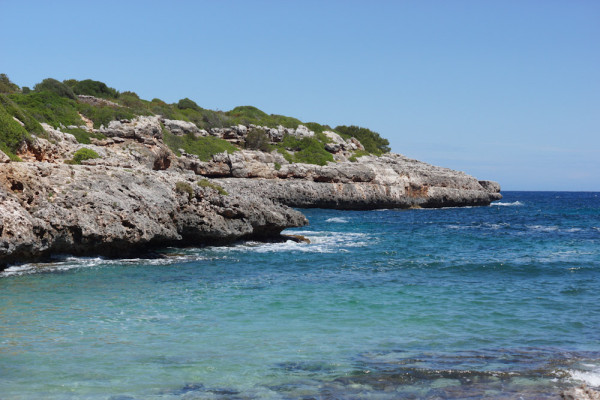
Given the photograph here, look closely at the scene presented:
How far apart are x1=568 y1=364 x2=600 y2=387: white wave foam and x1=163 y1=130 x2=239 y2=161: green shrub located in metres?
52.0

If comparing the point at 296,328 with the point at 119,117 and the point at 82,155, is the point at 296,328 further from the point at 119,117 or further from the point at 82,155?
the point at 119,117

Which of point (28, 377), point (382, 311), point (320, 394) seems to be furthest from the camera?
point (382, 311)

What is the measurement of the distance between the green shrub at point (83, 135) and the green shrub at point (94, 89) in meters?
22.0

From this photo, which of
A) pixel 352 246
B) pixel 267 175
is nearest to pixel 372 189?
pixel 267 175

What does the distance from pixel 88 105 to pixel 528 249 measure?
4431 centimetres

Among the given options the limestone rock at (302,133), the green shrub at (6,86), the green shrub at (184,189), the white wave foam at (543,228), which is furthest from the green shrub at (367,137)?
the green shrub at (184,189)

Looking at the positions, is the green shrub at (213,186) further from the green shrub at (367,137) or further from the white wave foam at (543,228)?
the green shrub at (367,137)

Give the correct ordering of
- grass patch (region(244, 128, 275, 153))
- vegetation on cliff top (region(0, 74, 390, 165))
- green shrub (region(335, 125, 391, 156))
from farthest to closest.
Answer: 1. green shrub (region(335, 125, 391, 156))
2. grass patch (region(244, 128, 275, 153))
3. vegetation on cliff top (region(0, 74, 390, 165))

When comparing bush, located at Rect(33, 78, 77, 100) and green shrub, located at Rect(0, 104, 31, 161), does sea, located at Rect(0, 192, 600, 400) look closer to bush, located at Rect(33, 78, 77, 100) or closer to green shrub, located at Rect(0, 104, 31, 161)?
green shrub, located at Rect(0, 104, 31, 161)

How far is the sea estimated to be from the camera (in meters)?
8.26

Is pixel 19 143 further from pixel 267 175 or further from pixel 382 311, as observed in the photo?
pixel 267 175

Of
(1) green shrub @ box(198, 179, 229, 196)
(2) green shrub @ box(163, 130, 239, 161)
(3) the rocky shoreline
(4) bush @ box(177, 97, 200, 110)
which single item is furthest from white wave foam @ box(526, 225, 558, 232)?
(4) bush @ box(177, 97, 200, 110)

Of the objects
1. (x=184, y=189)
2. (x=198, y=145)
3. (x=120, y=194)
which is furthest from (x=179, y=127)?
(x=120, y=194)

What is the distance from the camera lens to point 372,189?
63750 mm
